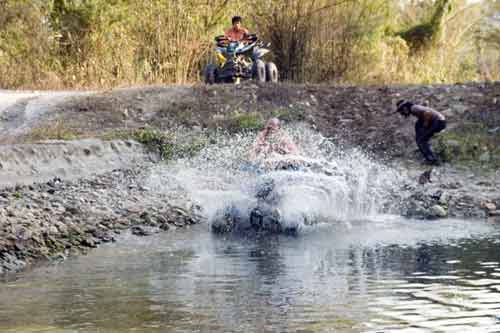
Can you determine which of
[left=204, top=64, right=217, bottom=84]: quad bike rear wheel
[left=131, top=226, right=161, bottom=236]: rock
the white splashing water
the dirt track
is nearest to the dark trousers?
the dirt track

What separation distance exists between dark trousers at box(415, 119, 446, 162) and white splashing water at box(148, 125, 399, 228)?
0.82 m

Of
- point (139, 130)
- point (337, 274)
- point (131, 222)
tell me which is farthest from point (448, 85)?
point (337, 274)

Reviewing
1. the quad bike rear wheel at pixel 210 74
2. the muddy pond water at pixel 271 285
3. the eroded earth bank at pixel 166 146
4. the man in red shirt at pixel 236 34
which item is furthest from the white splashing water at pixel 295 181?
the man in red shirt at pixel 236 34

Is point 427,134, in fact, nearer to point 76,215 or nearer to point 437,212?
point 437,212

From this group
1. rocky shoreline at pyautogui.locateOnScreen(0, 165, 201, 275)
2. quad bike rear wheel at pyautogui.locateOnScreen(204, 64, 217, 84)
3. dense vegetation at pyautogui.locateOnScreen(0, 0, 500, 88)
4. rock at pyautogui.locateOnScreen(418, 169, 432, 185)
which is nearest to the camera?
rocky shoreline at pyautogui.locateOnScreen(0, 165, 201, 275)

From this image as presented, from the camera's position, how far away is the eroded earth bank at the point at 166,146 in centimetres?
1327

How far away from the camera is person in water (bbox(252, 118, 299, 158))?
50.9 feet

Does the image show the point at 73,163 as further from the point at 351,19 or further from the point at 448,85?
the point at 351,19

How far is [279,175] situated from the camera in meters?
14.4

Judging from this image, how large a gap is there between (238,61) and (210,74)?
0.66m

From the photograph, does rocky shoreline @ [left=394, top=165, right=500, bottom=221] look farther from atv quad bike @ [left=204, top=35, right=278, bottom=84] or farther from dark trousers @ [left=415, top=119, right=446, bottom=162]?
atv quad bike @ [left=204, top=35, right=278, bottom=84]

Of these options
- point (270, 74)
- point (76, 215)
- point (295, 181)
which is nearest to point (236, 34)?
point (270, 74)

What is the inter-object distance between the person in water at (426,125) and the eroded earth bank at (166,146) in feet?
0.85

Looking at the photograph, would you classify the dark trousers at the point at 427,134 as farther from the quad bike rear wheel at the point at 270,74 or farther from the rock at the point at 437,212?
the quad bike rear wheel at the point at 270,74
